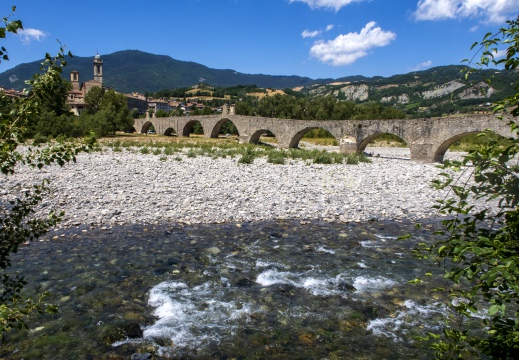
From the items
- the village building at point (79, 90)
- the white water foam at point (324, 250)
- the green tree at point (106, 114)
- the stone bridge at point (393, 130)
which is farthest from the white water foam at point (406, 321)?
the village building at point (79, 90)

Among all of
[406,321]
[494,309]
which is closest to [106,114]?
[406,321]

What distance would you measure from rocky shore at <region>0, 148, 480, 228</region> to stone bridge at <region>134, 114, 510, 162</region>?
17.3 feet

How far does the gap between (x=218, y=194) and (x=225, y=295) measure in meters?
6.85

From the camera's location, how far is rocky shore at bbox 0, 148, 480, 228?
10.6 m

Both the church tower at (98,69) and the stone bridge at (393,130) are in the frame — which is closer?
the stone bridge at (393,130)

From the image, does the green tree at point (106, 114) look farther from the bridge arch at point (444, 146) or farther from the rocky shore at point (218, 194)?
the bridge arch at point (444, 146)

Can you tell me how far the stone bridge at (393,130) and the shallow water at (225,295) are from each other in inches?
410

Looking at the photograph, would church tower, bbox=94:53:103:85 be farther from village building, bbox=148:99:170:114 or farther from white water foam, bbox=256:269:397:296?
white water foam, bbox=256:269:397:296

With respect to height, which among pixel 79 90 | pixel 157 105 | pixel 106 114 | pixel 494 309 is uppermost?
pixel 157 105

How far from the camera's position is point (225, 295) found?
19.8 feet

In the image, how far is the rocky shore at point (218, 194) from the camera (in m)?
10.6

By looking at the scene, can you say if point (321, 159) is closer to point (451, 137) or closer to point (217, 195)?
point (451, 137)

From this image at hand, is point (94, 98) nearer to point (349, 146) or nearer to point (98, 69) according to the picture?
point (349, 146)

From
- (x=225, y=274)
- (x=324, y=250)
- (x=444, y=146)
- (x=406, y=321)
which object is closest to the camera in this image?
(x=406, y=321)
